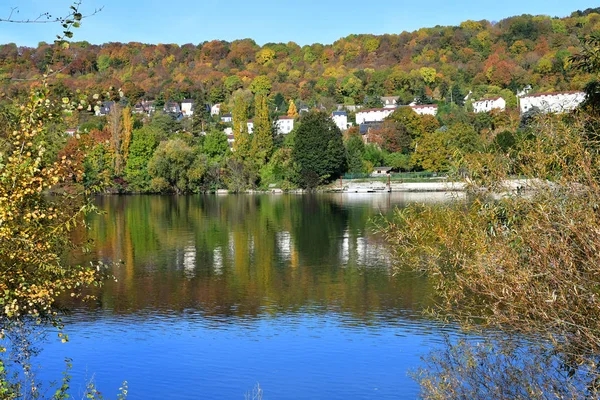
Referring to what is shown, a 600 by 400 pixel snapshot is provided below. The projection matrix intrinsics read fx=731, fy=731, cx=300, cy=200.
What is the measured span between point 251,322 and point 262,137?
61873 mm

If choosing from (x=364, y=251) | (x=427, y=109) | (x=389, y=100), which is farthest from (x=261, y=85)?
(x=364, y=251)

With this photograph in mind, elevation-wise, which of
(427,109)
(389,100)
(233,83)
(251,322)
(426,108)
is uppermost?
(233,83)

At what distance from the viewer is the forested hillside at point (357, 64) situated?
425 ft

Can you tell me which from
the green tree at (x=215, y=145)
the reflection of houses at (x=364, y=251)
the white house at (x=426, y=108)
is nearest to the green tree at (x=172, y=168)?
the green tree at (x=215, y=145)

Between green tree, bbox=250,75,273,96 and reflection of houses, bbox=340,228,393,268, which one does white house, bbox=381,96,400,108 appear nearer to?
green tree, bbox=250,75,273,96

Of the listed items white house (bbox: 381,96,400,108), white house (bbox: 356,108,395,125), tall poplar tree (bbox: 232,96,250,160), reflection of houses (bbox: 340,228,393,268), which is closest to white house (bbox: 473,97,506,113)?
white house (bbox: 356,108,395,125)

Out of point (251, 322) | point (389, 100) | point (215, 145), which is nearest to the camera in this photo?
point (251, 322)

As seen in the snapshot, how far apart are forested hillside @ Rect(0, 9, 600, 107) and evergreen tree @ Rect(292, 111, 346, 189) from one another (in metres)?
38.5

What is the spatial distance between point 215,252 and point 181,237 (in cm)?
533

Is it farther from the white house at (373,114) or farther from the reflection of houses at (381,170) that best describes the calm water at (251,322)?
the white house at (373,114)

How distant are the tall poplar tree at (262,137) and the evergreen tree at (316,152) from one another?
5.51 metres

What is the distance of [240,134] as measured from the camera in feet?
260

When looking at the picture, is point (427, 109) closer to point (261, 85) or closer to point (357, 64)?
point (261, 85)

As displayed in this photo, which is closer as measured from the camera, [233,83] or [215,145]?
[215,145]
